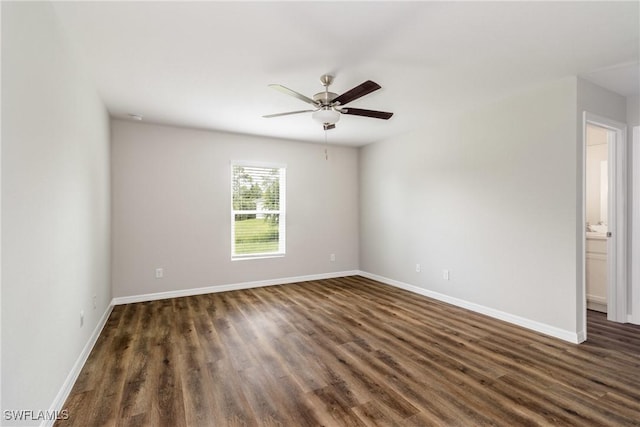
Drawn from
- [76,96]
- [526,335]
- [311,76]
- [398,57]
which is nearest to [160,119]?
[76,96]

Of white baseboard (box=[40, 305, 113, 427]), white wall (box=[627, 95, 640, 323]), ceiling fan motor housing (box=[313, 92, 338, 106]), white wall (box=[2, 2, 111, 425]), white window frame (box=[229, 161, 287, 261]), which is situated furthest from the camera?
white window frame (box=[229, 161, 287, 261])

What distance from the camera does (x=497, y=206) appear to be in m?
3.59

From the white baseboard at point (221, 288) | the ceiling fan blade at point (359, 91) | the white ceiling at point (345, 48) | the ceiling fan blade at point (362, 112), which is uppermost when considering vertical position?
the white ceiling at point (345, 48)

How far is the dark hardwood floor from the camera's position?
6.23ft

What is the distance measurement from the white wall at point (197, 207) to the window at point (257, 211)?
0.45 ft

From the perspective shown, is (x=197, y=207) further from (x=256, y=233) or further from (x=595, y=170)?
(x=595, y=170)

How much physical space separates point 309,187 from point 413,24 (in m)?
3.80

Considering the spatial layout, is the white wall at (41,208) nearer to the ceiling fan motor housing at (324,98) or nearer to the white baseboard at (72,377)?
the white baseboard at (72,377)

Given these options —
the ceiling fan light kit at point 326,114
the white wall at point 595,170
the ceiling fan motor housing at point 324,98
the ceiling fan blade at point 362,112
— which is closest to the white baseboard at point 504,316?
the white wall at point 595,170

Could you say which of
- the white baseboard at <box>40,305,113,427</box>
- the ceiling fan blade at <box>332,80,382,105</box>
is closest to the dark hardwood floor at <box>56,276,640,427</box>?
the white baseboard at <box>40,305,113,427</box>

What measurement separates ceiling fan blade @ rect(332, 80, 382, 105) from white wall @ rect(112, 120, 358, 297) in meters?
2.79

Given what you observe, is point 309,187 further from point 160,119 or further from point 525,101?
point 525,101

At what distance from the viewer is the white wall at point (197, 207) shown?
432 centimetres

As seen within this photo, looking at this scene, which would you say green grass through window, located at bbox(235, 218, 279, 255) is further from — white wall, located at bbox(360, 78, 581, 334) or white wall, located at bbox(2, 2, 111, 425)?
white wall, located at bbox(2, 2, 111, 425)
